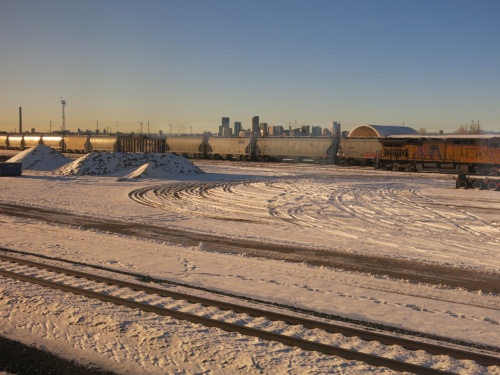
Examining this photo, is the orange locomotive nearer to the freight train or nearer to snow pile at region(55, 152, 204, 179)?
the freight train

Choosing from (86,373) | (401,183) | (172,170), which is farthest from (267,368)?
(172,170)

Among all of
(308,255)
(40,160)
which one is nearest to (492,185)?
A: (308,255)

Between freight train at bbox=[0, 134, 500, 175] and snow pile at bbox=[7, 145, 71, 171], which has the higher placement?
freight train at bbox=[0, 134, 500, 175]

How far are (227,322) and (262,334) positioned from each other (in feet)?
2.26

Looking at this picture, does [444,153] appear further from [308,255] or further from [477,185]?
[308,255]

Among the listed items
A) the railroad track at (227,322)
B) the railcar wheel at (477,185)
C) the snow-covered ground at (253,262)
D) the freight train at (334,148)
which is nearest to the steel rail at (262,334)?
the railroad track at (227,322)

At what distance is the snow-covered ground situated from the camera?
702 cm

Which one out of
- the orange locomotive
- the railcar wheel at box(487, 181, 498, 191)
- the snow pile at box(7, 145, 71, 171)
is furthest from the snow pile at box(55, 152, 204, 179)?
the railcar wheel at box(487, 181, 498, 191)

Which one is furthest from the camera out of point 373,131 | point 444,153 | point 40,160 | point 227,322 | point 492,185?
point 373,131

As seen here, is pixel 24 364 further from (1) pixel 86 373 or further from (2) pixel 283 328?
(2) pixel 283 328

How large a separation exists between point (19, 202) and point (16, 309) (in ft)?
55.4

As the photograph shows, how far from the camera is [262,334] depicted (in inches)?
297

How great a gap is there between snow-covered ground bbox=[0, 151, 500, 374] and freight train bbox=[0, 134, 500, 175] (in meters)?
11.8

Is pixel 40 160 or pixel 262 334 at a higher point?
pixel 40 160
